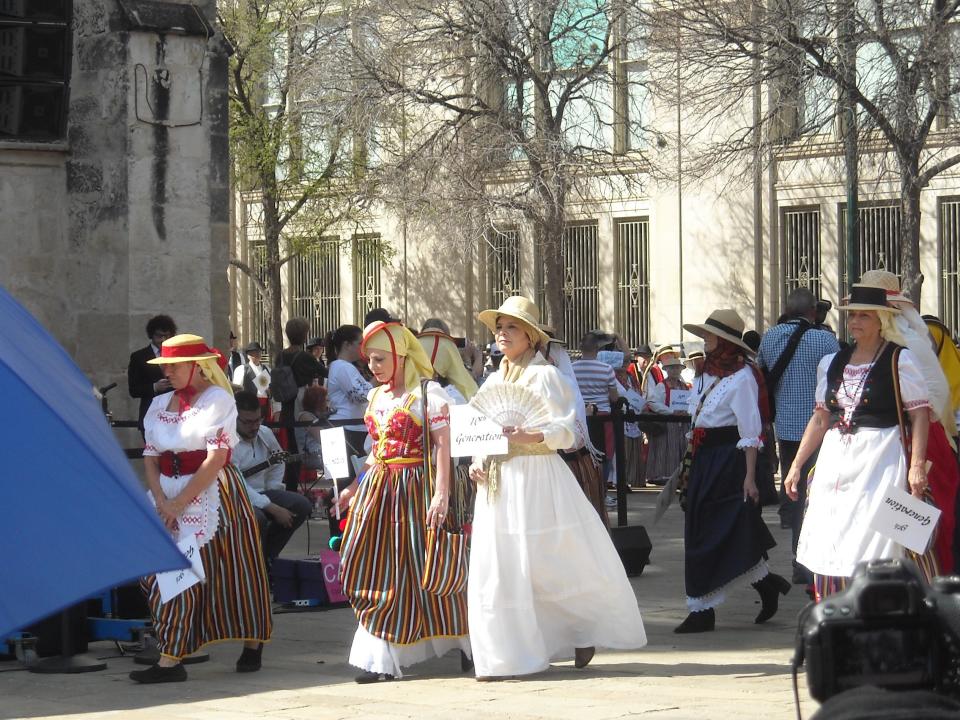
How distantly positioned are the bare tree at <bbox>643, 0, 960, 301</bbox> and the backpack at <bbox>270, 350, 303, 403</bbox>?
6599 mm

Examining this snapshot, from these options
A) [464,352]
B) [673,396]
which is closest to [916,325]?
[464,352]

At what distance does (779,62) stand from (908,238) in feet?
8.97

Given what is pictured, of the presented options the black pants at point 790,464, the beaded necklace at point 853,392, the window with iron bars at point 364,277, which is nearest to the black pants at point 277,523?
the black pants at point 790,464

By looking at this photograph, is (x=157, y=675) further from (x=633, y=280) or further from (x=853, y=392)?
(x=633, y=280)

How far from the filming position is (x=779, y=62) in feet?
63.8

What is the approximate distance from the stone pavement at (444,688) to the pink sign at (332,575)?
1.99ft

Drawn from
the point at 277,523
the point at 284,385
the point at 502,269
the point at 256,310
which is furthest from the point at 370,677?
the point at 256,310

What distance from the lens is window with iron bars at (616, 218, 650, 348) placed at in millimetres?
29906

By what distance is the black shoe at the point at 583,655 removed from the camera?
27.0 feet

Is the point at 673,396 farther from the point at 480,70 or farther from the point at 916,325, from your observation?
the point at 916,325

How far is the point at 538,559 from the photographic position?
808cm

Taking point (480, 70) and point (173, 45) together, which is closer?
point (173, 45)

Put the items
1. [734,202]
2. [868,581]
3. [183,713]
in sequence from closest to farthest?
1. [868,581]
2. [183,713]
3. [734,202]

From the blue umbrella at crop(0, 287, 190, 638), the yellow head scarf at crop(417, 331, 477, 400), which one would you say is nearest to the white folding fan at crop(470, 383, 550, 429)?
the yellow head scarf at crop(417, 331, 477, 400)
